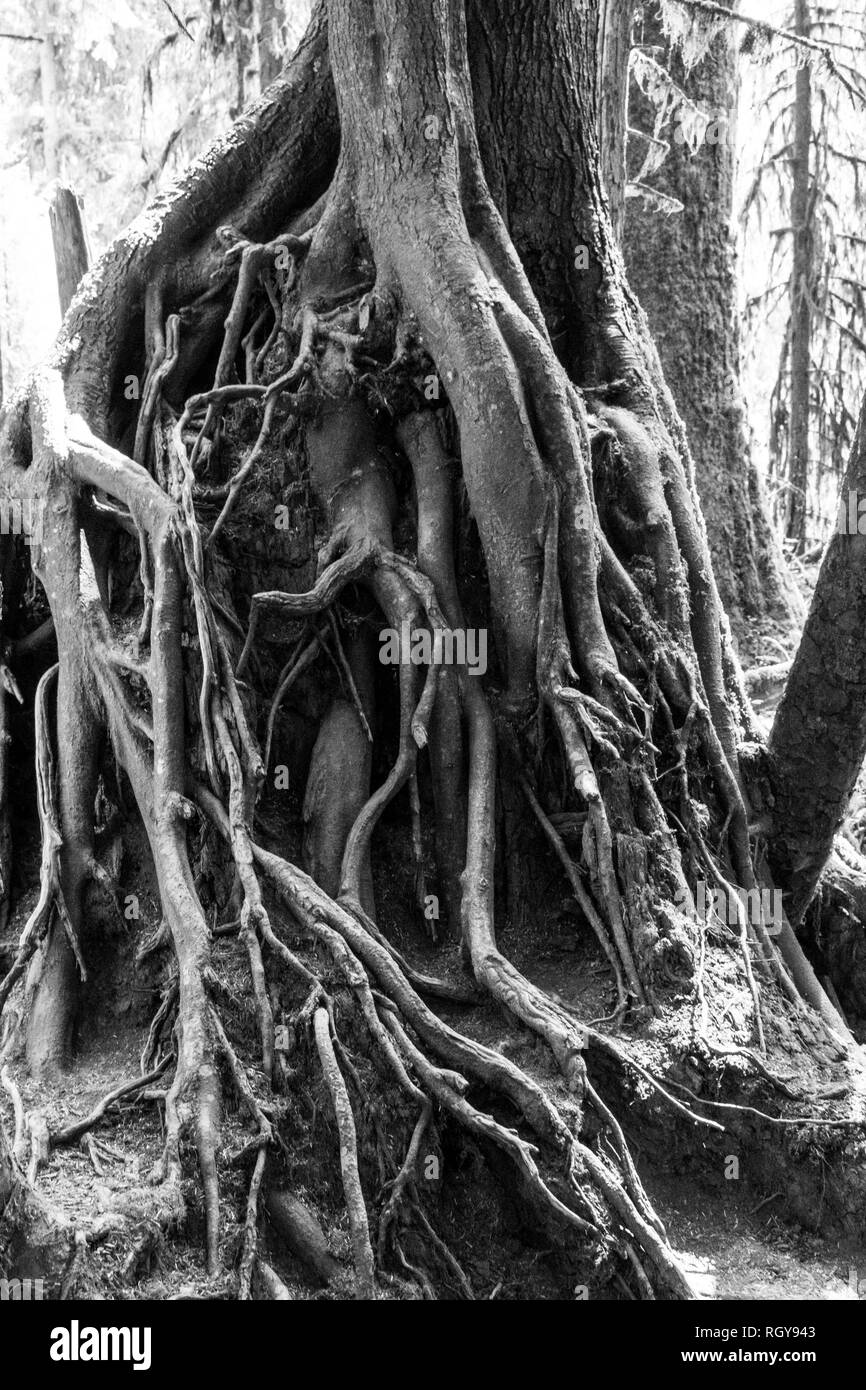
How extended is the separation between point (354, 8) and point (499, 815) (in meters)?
3.10

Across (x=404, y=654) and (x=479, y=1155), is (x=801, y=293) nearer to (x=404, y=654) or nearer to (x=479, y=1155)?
(x=404, y=654)

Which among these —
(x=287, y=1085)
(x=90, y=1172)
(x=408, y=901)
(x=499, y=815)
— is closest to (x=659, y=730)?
(x=499, y=815)

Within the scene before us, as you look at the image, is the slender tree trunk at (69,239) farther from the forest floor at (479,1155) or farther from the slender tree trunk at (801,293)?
the slender tree trunk at (801,293)

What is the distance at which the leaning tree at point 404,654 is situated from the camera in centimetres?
355

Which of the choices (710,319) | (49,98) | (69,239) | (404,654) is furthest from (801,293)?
(49,98)

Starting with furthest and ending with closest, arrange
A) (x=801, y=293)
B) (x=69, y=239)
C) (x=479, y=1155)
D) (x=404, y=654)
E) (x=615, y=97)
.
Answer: (x=801, y=293) → (x=69, y=239) → (x=615, y=97) → (x=404, y=654) → (x=479, y=1155)

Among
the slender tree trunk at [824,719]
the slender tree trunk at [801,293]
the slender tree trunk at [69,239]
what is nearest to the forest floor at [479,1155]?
the slender tree trunk at [824,719]

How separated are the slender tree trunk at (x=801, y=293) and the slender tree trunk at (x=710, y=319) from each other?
2840mm

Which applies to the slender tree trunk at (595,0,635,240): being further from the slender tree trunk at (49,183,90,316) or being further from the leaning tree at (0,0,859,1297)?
the slender tree trunk at (49,183,90,316)

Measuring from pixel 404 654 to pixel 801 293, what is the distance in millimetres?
7244

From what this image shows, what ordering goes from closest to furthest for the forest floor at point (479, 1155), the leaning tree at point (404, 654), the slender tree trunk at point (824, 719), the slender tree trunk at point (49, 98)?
the forest floor at point (479, 1155)
the leaning tree at point (404, 654)
the slender tree trunk at point (824, 719)
the slender tree trunk at point (49, 98)

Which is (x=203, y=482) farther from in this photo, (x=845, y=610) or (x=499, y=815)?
(x=845, y=610)

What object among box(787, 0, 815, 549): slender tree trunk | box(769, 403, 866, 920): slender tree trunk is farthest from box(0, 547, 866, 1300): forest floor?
box(787, 0, 815, 549): slender tree trunk

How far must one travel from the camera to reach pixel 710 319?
726 centimetres
